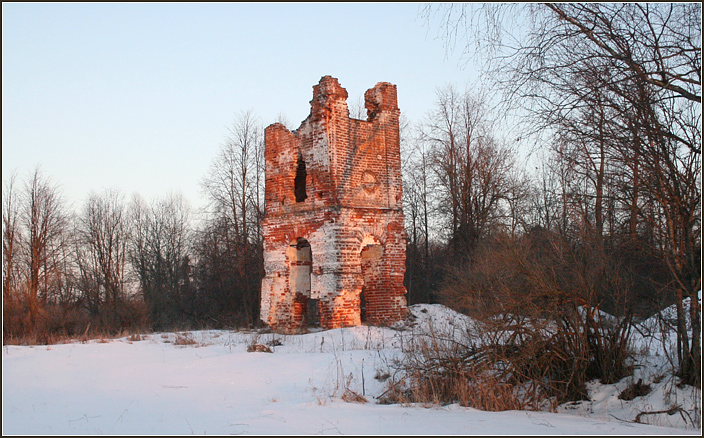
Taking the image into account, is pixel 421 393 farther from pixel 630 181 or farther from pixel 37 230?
pixel 37 230

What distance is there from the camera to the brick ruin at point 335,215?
49.3 ft

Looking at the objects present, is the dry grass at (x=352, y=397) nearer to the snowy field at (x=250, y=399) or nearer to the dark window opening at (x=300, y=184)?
the snowy field at (x=250, y=399)

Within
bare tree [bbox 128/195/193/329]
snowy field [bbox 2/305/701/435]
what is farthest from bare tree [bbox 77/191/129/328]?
snowy field [bbox 2/305/701/435]

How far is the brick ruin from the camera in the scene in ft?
49.3

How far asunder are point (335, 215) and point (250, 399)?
813 centimetres

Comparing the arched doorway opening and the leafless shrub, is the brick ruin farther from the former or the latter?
the leafless shrub

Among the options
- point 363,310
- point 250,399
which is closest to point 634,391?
point 250,399

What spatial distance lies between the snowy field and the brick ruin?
382 centimetres

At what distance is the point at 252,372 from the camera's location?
895 cm

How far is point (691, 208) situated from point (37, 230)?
22.1 meters

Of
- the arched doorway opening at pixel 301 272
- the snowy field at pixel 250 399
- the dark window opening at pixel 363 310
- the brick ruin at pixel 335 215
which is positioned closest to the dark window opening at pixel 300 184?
the brick ruin at pixel 335 215

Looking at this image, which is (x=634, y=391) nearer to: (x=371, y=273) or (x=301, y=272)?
(x=371, y=273)

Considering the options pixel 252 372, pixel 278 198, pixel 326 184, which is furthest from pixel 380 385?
pixel 278 198

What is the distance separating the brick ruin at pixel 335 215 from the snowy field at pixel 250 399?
3823 millimetres
